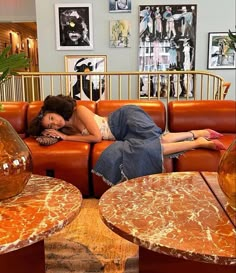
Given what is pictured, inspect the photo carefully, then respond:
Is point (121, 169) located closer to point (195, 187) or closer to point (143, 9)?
point (195, 187)

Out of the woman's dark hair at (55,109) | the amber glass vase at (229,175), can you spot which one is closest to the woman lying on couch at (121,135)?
the woman's dark hair at (55,109)

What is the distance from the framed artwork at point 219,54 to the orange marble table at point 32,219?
16.2ft

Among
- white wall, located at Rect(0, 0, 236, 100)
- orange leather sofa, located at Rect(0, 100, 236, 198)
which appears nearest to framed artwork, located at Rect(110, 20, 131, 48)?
white wall, located at Rect(0, 0, 236, 100)

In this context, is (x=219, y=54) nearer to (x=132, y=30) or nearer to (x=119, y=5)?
(x=132, y=30)

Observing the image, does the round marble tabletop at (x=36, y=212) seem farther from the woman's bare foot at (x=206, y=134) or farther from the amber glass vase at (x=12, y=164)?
the woman's bare foot at (x=206, y=134)

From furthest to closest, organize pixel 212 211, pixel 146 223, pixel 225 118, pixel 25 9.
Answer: pixel 25 9 < pixel 225 118 < pixel 212 211 < pixel 146 223

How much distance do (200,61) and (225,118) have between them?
2.95m

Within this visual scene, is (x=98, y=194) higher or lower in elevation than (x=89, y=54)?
lower

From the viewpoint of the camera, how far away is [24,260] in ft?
5.14

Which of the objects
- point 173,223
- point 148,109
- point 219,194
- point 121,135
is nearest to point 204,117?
point 148,109

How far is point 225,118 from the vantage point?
339cm

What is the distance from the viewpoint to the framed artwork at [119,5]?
232 inches

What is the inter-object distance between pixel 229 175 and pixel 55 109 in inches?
76.8

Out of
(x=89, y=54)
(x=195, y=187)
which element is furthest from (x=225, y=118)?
(x=89, y=54)
